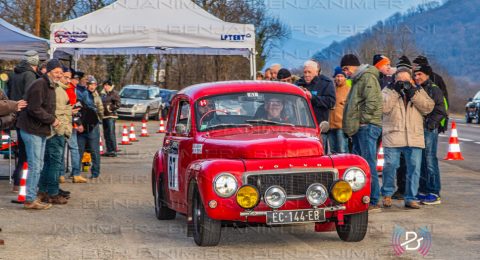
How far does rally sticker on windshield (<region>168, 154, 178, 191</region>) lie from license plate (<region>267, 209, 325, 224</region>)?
192 cm

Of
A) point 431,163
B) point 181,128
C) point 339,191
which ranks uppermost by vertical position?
point 181,128

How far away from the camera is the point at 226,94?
10.2 metres

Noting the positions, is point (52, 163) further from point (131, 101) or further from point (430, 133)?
point (131, 101)

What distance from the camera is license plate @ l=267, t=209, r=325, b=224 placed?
8562 mm

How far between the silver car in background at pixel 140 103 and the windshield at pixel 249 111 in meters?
34.1

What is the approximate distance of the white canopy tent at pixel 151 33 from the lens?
20.8 m

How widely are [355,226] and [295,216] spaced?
0.77m

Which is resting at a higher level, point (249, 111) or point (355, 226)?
point (249, 111)

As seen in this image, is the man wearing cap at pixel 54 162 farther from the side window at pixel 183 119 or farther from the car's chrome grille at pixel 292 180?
the car's chrome grille at pixel 292 180

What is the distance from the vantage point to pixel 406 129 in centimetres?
1195

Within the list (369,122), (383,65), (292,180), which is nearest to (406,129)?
(369,122)

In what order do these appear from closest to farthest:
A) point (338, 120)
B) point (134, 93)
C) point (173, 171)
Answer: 1. point (173, 171)
2. point (338, 120)
3. point (134, 93)

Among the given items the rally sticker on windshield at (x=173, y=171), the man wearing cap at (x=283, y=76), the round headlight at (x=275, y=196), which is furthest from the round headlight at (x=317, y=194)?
the man wearing cap at (x=283, y=76)

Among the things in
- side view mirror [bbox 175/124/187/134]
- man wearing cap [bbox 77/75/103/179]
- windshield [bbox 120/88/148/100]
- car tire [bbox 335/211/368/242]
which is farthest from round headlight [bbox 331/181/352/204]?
windshield [bbox 120/88/148/100]
